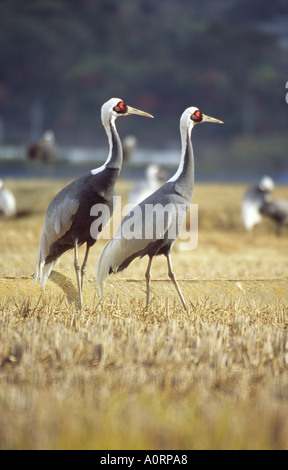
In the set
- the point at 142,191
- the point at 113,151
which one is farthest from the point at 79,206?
the point at 142,191

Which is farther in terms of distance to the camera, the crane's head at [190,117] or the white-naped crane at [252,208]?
the white-naped crane at [252,208]

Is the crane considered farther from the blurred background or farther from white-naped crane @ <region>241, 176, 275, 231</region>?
the blurred background

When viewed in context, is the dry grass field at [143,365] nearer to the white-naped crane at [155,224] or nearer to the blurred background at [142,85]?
the white-naped crane at [155,224]

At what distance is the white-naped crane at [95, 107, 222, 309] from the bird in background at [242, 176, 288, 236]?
8.03m

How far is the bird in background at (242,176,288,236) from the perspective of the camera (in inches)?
529

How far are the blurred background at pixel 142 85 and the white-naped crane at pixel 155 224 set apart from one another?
84.9 ft

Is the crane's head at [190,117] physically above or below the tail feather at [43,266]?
above

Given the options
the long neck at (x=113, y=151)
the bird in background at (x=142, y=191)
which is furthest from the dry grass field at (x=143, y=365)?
the bird in background at (x=142, y=191)

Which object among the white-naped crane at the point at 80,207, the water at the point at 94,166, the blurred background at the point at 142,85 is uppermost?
the blurred background at the point at 142,85

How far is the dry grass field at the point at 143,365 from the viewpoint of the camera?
2998 millimetres

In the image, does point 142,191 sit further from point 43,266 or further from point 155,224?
point 155,224

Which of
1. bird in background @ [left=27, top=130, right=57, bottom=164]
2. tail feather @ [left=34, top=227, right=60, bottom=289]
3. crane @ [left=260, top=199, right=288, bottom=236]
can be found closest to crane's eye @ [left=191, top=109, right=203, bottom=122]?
tail feather @ [left=34, top=227, right=60, bottom=289]

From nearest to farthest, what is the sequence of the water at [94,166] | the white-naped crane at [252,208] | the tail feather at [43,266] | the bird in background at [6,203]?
the tail feather at [43,266]
the white-naped crane at [252,208]
the bird in background at [6,203]
the water at [94,166]
